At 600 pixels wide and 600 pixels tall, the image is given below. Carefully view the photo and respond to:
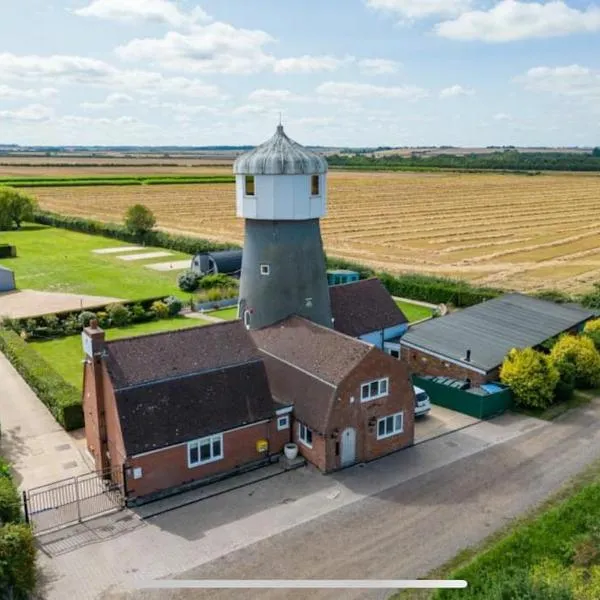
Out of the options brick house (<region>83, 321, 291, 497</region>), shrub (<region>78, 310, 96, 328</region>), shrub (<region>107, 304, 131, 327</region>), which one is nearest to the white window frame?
brick house (<region>83, 321, 291, 497</region>)

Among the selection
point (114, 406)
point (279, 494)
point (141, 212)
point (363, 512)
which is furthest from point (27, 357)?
point (141, 212)

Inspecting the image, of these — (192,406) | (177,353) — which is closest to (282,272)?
(177,353)

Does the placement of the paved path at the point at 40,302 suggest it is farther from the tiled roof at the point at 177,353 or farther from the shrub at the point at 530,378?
the shrub at the point at 530,378

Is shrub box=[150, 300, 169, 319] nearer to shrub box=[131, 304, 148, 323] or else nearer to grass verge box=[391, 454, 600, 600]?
shrub box=[131, 304, 148, 323]

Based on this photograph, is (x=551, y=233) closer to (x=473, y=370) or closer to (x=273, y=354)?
(x=473, y=370)

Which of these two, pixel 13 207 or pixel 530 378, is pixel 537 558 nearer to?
pixel 530 378
